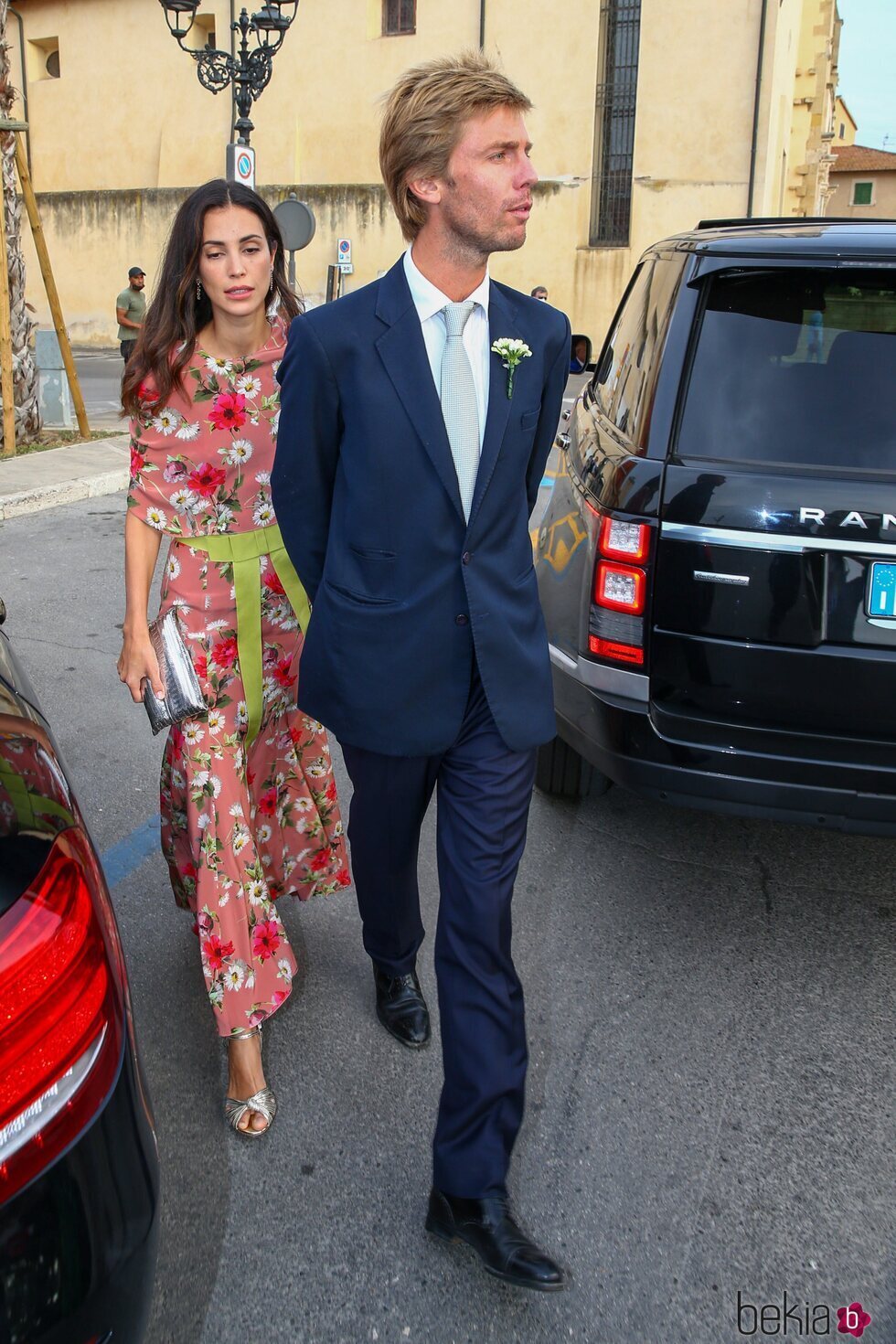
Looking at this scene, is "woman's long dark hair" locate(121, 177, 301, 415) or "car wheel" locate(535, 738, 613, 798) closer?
"woman's long dark hair" locate(121, 177, 301, 415)

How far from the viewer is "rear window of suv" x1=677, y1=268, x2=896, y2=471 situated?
2.99 m

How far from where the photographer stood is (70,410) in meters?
14.2

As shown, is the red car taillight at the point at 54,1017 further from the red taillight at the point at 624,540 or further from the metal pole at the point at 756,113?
the metal pole at the point at 756,113

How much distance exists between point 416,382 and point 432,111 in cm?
47

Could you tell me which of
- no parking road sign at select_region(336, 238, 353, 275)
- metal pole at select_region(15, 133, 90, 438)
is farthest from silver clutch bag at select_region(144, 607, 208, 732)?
no parking road sign at select_region(336, 238, 353, 275)

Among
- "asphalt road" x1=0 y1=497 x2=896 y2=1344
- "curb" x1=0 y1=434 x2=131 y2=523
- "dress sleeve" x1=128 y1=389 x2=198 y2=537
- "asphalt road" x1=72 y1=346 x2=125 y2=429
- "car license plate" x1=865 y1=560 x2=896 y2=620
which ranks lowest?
"asphalt road" x1=72 y1=346 x2=125 y2=429

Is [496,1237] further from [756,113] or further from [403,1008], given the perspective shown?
[756,113]

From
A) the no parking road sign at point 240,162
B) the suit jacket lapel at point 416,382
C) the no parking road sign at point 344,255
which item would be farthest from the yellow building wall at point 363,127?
the suit jacket lapel at point 416,382

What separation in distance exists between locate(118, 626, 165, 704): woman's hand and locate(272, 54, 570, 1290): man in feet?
1.63

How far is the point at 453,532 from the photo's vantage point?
2.23 metres

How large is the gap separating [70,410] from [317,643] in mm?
12800

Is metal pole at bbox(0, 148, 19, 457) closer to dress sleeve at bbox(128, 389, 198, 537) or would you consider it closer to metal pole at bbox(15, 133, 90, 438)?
metal pole at bbox(15, 133, 90, 438)

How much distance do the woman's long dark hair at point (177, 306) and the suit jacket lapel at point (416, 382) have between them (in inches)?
25.7

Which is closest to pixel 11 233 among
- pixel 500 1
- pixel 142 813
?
pixel 142 813
